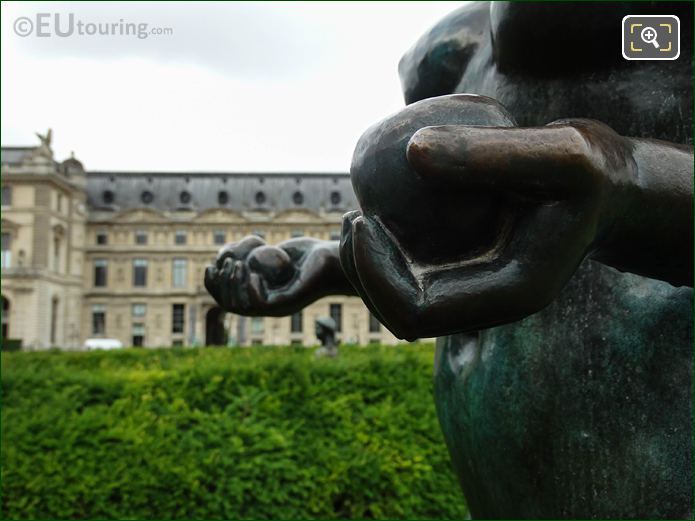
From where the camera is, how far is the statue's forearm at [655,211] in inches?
19.2

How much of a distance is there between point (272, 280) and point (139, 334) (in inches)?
1933

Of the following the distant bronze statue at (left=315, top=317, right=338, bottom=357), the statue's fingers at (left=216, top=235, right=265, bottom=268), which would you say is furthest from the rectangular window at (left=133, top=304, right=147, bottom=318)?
the statue's fingers at (left=216, top=235, right=265, bottom=268)

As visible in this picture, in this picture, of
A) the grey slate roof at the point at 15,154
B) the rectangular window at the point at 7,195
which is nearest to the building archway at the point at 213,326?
the rectangular window at the point at 7,195

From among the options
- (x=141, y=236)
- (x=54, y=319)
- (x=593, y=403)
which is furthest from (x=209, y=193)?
(x=593, y=403)

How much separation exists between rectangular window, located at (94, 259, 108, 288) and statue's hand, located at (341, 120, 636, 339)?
49.9 m

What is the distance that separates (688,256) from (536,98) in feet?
0.98

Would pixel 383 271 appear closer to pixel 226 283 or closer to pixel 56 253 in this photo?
pixel 226 283

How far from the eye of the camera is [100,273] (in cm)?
4756

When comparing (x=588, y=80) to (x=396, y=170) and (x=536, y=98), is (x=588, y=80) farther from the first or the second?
(x=396, y=170)

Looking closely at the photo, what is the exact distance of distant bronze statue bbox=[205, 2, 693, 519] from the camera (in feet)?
1.45

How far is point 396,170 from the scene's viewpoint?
45 centimetres

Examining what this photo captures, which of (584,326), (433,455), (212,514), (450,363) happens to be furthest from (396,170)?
(433,455)

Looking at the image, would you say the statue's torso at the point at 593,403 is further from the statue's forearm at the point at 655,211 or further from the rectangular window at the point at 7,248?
the rectangular window at the point at 7,248

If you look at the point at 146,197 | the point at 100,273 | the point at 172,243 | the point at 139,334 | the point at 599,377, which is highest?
the point at 146,197
